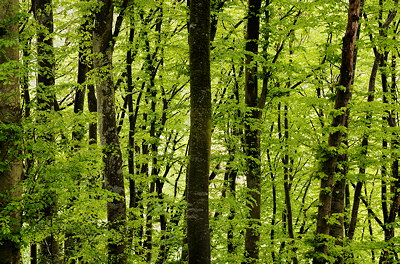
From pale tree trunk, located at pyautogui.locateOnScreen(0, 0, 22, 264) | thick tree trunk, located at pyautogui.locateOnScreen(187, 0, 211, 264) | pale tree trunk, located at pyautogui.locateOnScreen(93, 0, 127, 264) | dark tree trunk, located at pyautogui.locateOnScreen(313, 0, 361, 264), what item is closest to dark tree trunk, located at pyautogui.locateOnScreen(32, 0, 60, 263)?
pale tree trunk, located at pyautogui.locateOnScreen(0, 0, 22, 264)

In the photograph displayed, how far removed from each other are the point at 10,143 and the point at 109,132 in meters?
2.39

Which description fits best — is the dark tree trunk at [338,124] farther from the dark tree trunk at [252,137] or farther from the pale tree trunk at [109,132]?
the pale tree trunk at [109,132]

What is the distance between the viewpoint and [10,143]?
6.55 meters

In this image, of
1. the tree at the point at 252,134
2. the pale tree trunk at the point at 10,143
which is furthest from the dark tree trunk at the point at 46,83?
the tree at the point at 252,134

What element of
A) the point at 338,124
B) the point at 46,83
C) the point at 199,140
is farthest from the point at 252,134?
the point at 46,83

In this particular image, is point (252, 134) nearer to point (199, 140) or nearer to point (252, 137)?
point (252, 137)

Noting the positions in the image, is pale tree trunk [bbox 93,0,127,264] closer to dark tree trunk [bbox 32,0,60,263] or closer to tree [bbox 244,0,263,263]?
dark tree trunk [bbox 32,0,60,263]

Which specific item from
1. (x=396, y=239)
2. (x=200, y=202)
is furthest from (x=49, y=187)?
(x=396, y=239)

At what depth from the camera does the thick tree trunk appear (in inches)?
224

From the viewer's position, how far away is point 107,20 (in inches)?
342

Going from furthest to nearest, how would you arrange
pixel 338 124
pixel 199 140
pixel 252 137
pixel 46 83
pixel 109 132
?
pixel 252 137 → pixel 46 83 → pixel 109 132 → pixel 338 124 → pixel 199 140

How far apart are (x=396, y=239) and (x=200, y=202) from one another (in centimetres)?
873

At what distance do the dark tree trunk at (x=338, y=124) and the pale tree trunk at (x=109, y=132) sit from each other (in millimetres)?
4524

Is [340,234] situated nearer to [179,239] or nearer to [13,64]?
[179,239]
